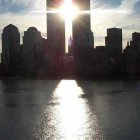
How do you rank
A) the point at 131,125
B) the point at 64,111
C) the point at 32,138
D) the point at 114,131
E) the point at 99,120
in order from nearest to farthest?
the point at 32,138 < the point at 114,131 < the point at 131,125 < the point at 99,120 < the point at 64,111

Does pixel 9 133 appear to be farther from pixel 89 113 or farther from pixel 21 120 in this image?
pixel 89 113

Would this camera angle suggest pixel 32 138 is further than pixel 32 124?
No

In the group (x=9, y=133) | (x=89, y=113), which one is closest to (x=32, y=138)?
(x=9, y=133)

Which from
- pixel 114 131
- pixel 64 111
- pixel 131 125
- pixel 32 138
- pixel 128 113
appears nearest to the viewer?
pixel 32 138

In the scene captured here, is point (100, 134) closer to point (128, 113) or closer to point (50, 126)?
point (50, 126)

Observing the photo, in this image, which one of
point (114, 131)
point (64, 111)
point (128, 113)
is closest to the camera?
point (114, 131)

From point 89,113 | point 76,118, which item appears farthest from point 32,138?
point 89,113

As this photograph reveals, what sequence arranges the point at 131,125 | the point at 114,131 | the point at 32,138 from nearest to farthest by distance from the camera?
1. the point at 32,138
2. the point at 114,131
3. the point at 131,125

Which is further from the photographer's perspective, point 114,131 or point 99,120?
point 99,120
